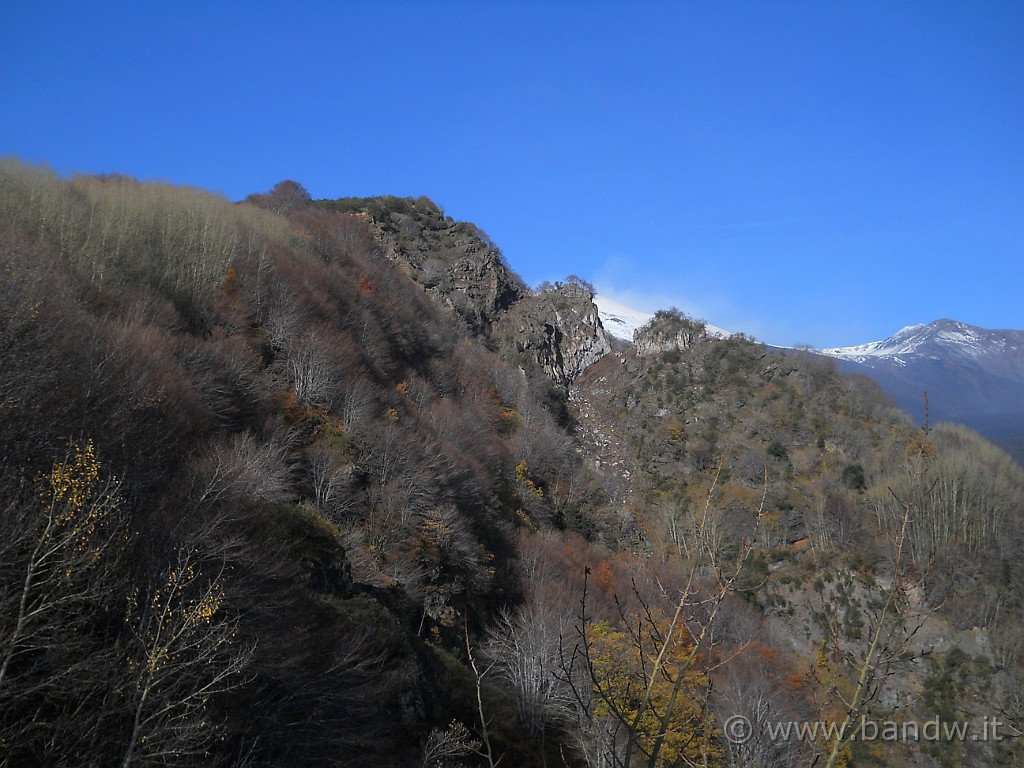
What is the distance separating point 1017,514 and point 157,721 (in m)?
53.5

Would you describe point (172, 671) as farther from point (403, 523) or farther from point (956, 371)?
point (956, 371)

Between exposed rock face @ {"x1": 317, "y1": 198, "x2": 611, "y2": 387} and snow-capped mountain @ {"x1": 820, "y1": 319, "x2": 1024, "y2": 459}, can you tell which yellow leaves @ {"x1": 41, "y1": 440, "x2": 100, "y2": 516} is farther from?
snow-capped mountain @ {"x1": 820, "y1": 319, "x2": 1024, "y2": 459}

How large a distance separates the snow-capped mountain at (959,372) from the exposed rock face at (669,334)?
113ft

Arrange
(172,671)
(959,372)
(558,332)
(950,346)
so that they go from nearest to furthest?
1. (172,671)
2. (558,332)
3. (959,372)
4. (950,346)

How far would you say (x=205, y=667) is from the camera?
11023mm

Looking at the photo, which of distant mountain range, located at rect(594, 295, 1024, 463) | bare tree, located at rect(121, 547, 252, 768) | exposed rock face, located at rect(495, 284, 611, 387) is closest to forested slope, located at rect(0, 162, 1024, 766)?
bare tree, located at rect(121, 547, 252, 768)

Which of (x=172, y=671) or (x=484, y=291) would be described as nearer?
(x=172, y=671)

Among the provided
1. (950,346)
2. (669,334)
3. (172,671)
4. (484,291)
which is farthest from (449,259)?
(950,346)

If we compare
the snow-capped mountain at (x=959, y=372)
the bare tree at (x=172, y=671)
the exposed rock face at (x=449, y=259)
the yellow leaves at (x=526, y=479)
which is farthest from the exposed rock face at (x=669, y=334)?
the bare tree at (x=172, y=671)

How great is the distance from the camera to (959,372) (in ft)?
431

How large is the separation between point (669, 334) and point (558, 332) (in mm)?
13724

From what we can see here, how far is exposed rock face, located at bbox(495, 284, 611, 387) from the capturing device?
2940 inches

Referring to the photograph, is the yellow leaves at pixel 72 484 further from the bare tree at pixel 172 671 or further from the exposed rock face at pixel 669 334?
the exposed rock face at pixel 669 334

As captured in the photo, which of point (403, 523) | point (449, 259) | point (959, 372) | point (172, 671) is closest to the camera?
point (172, 671)
